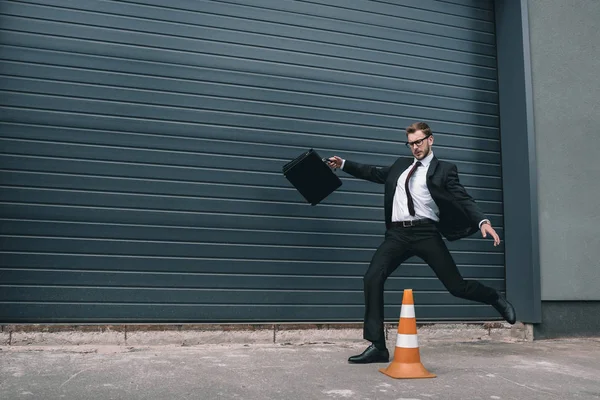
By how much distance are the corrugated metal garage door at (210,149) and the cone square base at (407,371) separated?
1.97 m

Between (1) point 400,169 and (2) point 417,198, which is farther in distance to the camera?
(1) point 400,169

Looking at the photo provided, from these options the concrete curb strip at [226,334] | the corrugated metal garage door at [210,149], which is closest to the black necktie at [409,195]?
the corrugated metal garage door at [210,149]

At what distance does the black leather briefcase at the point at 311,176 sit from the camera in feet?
18.1

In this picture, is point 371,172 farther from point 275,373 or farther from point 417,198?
point 275,373

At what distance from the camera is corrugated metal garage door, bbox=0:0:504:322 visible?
543 cm

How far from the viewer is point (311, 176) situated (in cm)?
565

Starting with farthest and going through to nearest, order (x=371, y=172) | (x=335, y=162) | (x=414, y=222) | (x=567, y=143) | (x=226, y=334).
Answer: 1. (x=567, y=143)
2. (x=226, y=334)
3. (x=335, y=162)
4. (x=371, y=172)
5. (x=414, y=222)

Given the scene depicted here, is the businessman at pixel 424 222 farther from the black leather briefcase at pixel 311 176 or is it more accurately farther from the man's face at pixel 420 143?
the black leather briefcase at pixel 311 176

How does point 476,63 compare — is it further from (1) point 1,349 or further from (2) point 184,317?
(1) point 1,349

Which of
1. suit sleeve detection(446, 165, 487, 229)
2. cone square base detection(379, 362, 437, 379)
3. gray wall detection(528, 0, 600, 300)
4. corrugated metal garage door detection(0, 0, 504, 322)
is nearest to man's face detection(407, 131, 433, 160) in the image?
suit sleeve detection(446, 165, 487, 229)

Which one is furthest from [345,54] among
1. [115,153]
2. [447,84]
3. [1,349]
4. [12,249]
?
[1,349]

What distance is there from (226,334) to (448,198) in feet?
8.56

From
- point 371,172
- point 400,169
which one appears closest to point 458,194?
point 400,169

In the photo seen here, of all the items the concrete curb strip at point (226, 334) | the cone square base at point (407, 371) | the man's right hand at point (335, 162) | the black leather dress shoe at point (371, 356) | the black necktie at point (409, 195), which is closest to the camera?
the cone square base at point (407, 371)
